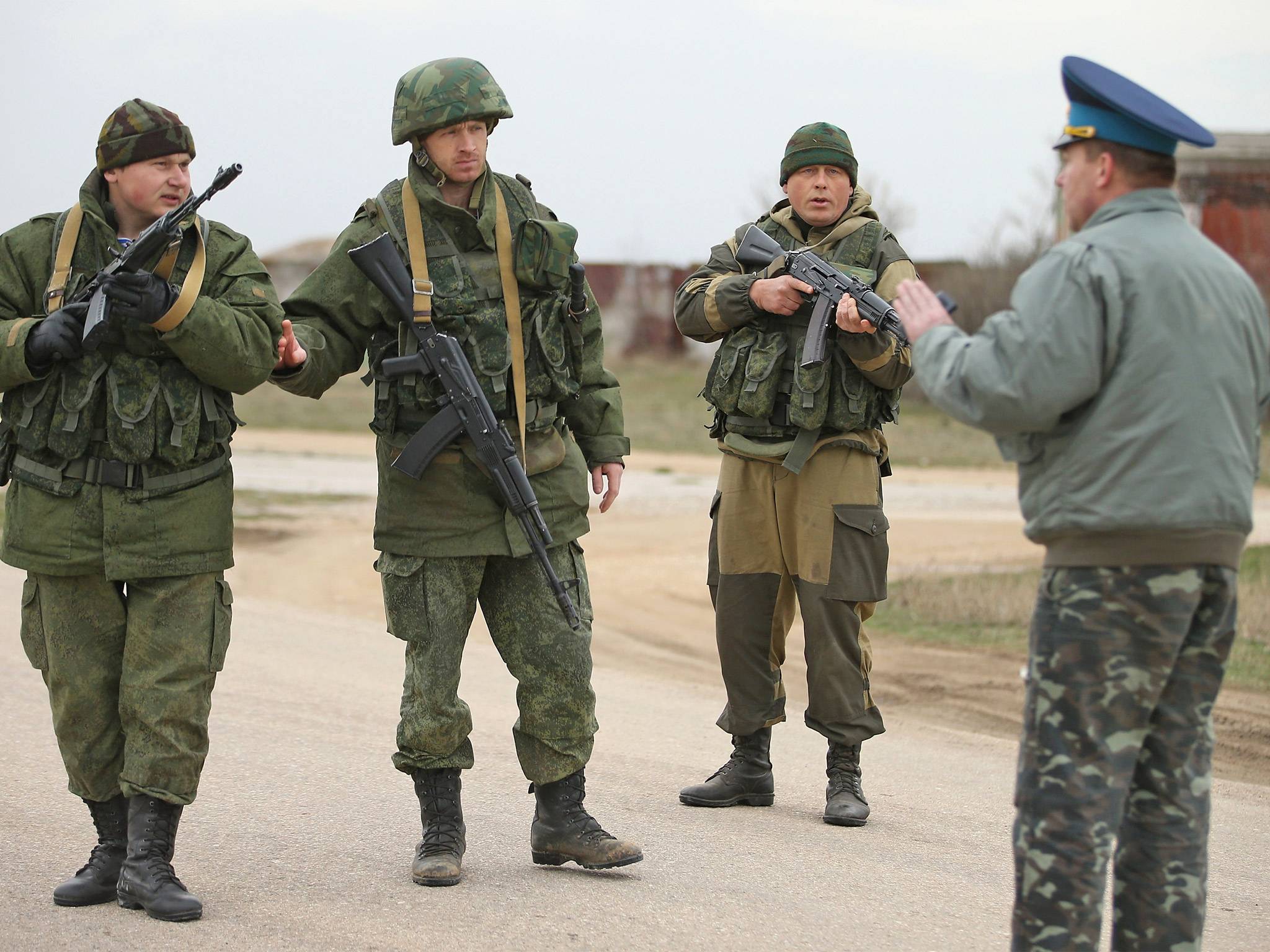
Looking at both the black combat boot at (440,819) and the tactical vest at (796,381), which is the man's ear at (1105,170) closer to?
the tactical vest at (796,381)

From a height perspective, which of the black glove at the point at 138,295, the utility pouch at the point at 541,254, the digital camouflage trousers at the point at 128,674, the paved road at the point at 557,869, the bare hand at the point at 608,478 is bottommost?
the paved road at the point at 557,869

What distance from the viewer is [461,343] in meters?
4.43

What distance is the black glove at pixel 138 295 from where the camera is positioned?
3.91m

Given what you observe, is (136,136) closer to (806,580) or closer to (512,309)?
(512,309)

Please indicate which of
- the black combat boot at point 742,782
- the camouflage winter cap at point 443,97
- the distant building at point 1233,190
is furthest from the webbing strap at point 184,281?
the distant building at point 1233,190

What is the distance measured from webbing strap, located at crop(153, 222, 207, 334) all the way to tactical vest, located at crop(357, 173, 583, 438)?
0.53 meters

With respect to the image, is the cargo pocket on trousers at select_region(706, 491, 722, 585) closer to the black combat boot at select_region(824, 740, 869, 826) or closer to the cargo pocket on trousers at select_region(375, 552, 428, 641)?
the black combat boot at select_region(824, 740, 869, 826)

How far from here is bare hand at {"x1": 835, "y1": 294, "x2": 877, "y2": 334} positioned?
16.0ft

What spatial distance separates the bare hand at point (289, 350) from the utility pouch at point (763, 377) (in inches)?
63.3

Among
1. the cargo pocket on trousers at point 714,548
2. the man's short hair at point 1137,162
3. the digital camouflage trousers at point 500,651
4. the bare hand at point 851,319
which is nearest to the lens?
the man's short hair at point 1137,162

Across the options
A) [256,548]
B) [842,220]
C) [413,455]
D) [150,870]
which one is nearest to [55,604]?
[150,870]

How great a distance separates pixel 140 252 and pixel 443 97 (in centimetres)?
96

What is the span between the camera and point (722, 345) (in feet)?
17.6

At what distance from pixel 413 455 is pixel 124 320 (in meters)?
0.87
